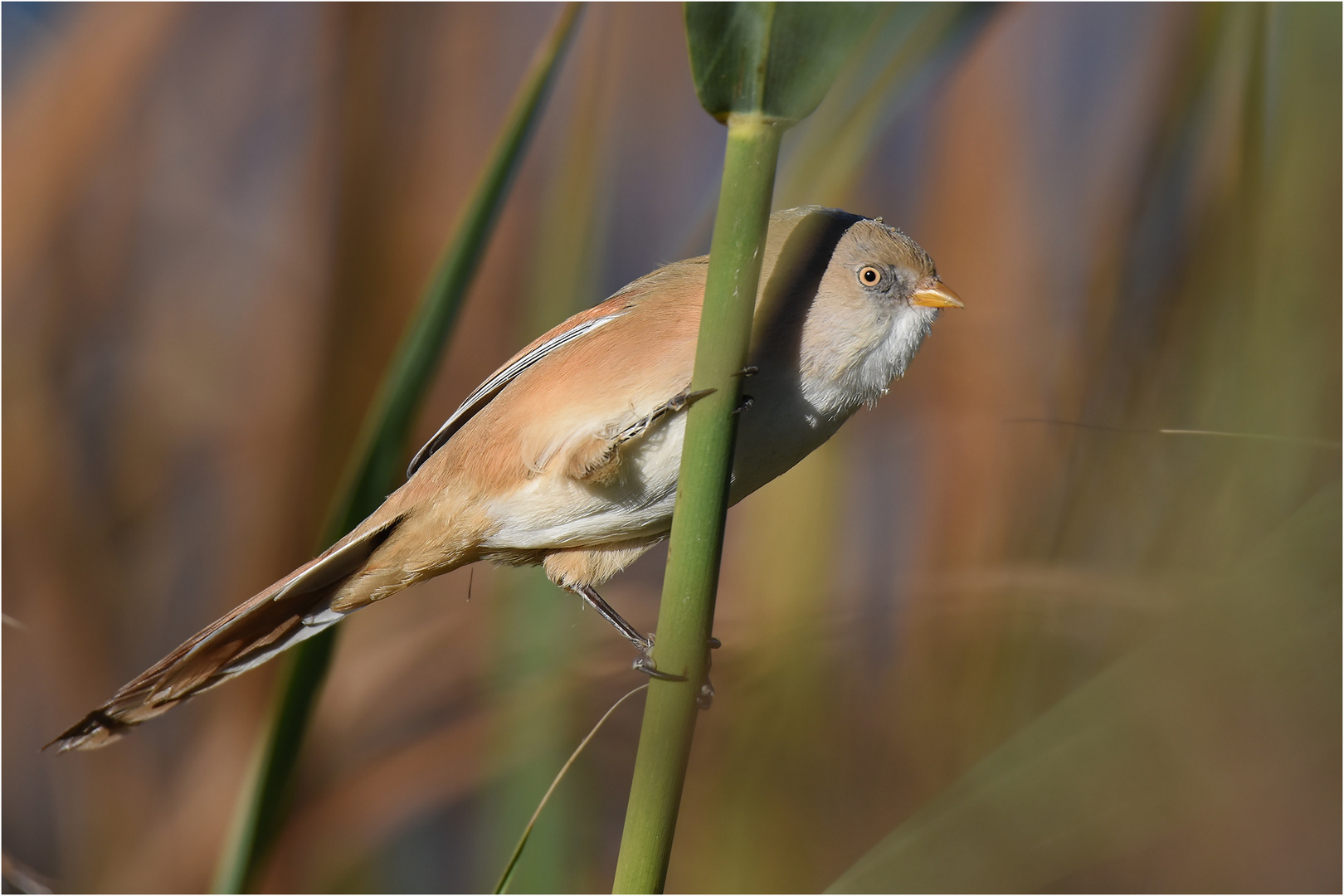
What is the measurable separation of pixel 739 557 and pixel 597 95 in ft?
3.39

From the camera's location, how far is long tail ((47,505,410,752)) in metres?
1.30

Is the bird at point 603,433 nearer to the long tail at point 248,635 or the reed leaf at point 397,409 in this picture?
the long tail at point 248,635

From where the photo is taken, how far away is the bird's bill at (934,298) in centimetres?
138

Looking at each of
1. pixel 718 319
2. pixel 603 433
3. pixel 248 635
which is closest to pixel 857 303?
pixel 603 433

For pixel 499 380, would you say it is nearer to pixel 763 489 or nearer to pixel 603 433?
pixel 603 433

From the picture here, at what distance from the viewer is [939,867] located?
91 cm

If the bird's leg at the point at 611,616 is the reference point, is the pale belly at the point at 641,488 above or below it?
above

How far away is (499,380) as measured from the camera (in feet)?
4.96

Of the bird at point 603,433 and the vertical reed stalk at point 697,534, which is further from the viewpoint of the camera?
the bird at point 603,433

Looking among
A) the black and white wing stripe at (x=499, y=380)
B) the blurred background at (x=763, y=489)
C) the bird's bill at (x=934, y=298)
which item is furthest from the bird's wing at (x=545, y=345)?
the bird's bill at (x=934, y=298)

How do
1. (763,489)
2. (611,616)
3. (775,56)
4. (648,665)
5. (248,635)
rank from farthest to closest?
(763,489) < (611,616) < (248,635) < (648,665) < (775,56)

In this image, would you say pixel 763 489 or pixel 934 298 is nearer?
pixel 934 298

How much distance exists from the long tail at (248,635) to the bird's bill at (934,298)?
0.93m

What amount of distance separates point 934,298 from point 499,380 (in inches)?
28.0
